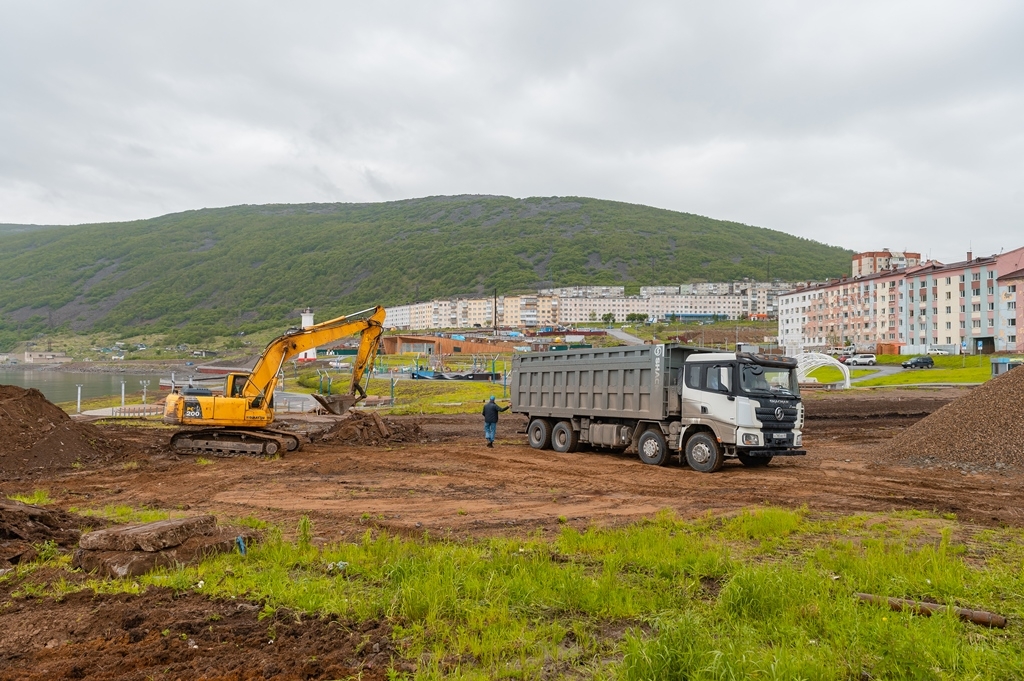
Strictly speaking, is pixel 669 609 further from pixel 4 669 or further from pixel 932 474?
pixel 932 474

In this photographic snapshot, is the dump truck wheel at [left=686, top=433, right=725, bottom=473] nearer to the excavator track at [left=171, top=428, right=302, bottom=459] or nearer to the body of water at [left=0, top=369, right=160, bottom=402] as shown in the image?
the excavator track at [left=171, top=428, right=302, bottom=459]

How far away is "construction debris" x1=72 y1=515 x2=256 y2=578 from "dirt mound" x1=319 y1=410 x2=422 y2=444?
14.3 metres

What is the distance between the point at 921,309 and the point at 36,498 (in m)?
109

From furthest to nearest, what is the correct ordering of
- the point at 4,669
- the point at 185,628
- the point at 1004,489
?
the point at 1004,489 → the point at 185,628 → the point at 4,669

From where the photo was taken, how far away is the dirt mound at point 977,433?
15.2 m

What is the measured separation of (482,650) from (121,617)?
10.8 ft

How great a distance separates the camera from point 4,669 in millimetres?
5223

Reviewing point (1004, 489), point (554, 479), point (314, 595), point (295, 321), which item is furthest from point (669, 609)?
point (295, 321)

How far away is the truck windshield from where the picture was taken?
15688 mm

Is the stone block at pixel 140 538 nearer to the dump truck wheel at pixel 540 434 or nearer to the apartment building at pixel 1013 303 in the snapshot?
the dump truck wheel at pixel 540 434

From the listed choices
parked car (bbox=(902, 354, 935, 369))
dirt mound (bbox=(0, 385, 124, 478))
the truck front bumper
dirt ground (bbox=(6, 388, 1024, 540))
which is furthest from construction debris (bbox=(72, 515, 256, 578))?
parked car (bbox=(902, 354, 935, 369))

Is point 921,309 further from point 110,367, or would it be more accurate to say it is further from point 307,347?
point 110,367

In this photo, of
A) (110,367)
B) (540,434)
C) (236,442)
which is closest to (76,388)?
(110,367)

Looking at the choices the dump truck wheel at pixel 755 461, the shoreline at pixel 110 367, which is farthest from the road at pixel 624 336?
the dump truck wheel at pixel 755 461
